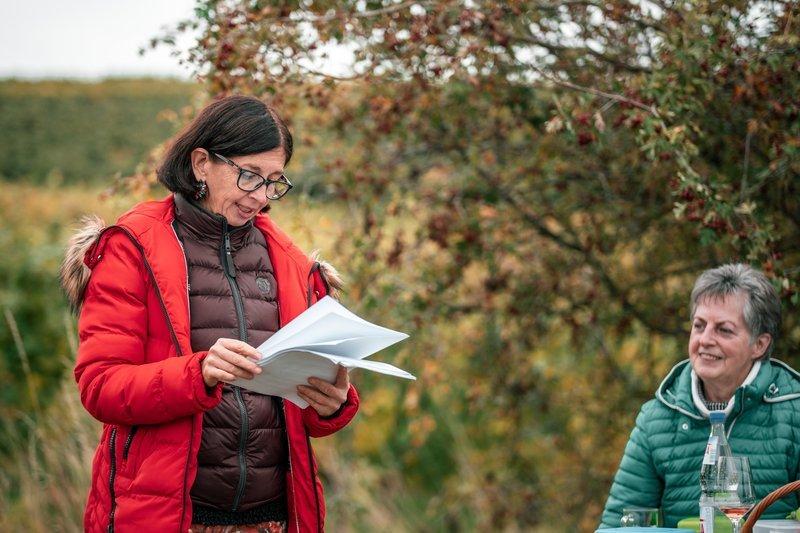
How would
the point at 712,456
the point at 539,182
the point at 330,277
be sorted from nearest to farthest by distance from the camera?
the point at 712,456, the point at 330,277, the point at 539,182

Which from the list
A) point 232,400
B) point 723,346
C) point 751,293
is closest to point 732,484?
point 723,346

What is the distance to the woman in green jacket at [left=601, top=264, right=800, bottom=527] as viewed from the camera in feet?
10.4

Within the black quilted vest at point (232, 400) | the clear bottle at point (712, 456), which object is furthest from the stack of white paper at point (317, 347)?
the clear bottle at point (712, 456)

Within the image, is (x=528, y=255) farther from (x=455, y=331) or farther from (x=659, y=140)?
(x=659, y=140)

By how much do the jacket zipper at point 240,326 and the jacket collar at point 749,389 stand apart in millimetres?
1501

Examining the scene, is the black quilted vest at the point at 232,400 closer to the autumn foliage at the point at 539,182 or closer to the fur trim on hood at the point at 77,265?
the fur trim on hood at the point at 77,265

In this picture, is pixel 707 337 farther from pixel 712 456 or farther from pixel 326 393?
pixel 326 393

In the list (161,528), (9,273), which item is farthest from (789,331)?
(9,273)

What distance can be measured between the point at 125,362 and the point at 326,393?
1.78 ft

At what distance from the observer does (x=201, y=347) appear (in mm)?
2594

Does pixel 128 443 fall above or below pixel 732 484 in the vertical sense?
above

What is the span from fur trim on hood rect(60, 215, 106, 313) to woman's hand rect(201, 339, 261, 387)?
48 cm

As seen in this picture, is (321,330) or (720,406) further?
(720,406)

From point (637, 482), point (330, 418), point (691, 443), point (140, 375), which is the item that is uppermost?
point (140, 375)
